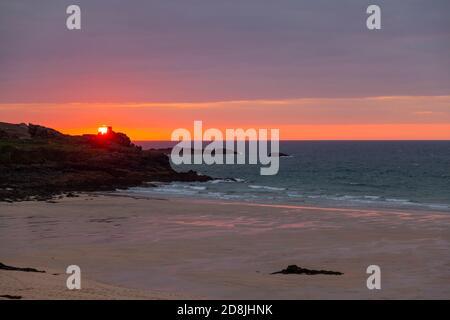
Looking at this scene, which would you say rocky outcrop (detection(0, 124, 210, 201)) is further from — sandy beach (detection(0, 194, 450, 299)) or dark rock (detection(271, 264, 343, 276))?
dark rock (detection(271, 264, 343, 276))

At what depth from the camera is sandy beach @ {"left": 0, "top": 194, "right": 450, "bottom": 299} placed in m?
17.3

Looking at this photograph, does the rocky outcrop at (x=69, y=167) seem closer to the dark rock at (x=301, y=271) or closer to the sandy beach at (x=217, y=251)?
the sandy beach at (x=217, y=251)

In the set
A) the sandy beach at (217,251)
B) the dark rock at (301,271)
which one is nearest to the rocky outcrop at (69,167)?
the sandy beach at (217,251)

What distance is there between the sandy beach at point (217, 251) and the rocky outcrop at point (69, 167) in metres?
11.2

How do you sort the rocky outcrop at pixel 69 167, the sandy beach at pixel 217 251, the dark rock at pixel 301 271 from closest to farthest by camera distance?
the sandy beach at pixel 217 251, the dark rock at pixel 301 271, the rocky outcrop at pixel 69 167

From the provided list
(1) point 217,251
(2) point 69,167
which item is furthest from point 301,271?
(2) point 69,167

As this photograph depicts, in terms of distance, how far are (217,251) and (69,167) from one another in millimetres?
40001

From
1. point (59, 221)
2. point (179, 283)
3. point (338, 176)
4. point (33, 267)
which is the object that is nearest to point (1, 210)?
point (59, 221)

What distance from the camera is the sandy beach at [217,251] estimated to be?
17.3 meters

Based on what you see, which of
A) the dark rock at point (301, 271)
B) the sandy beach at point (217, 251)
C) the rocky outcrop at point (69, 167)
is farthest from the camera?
the rocky outcrop at point (69, 167)

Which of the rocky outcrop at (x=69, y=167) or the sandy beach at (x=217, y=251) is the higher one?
the rocky outcrop at (x=69, y=167)

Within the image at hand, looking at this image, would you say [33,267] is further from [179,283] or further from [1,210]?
[1,210]

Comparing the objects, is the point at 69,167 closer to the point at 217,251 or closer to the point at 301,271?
the point at 217,251

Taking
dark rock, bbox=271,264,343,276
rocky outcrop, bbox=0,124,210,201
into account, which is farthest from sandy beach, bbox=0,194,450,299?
rocky outcrop, bbox=0,124,210,201
